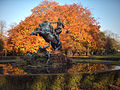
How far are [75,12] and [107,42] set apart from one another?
29790 millimetres

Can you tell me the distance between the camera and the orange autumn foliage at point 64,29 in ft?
76.7

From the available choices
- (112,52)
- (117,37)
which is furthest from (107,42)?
(117,37)

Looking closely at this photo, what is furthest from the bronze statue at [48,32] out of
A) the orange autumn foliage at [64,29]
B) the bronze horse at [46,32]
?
the orange autumn foliage at [64,29]

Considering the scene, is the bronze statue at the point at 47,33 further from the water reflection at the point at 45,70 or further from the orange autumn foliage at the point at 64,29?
the orange autumn foliage at the point at 64,29

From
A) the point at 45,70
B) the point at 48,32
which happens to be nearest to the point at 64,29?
the point at 48,32

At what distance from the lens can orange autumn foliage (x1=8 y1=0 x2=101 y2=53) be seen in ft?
76.7

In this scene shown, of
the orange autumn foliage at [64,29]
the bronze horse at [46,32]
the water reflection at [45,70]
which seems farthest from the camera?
the orange autumn foliage at [64,29]

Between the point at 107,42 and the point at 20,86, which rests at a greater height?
the point at 107,42

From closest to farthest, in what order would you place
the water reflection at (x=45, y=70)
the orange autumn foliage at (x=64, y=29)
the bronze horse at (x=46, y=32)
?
the water reflection at (x=45, y=70) < the bronze horse at (x=46, y=32) < the orange autumn foliage at (x=64, y=29)

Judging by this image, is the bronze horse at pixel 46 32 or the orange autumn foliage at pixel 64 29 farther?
the orange autumn foliage at pixel 64 29

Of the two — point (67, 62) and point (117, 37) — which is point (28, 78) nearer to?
point (67, 62)

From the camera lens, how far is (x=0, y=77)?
5.77 m

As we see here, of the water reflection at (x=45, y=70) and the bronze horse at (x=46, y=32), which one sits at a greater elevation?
the bronze horse at (x=46, y=32)

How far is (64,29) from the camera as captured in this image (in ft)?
82.0
